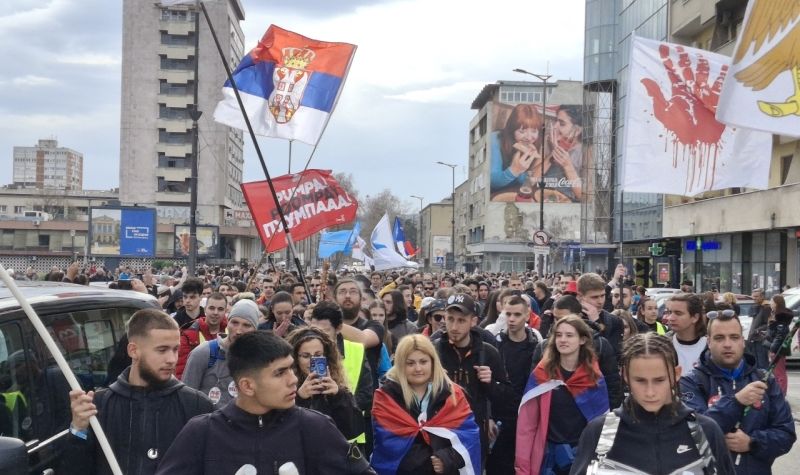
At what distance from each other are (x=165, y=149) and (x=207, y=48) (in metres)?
10.3

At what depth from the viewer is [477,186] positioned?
101375mm

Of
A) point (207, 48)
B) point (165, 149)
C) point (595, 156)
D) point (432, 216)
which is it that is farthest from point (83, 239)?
point (432, 216)

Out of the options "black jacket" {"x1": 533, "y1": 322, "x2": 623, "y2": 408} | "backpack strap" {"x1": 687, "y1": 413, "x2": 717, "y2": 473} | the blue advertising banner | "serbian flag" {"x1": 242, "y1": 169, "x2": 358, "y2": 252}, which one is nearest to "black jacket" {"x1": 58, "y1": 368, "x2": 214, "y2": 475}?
"backpack strap" {"x1": 687, "y1": 413, "x2": 717, "y2": 473}

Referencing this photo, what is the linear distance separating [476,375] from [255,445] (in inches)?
135

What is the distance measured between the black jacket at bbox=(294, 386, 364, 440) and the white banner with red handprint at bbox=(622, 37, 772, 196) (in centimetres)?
514

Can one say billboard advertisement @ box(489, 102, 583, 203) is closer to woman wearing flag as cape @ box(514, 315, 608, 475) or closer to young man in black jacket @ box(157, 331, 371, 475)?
woman wearing flag as cape @ box(514, 315, 608, 475)

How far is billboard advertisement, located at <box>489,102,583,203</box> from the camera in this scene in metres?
88.3

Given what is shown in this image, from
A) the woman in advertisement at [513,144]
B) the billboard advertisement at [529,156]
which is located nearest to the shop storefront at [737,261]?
the billboard advertisement at [529,156]

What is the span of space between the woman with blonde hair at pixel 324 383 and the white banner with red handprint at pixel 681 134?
4938 mm

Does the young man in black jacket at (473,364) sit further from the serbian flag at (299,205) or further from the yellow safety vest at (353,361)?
the serbian flag at (299,205)

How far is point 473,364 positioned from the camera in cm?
667

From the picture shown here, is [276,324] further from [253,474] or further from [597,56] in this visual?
[597,56]

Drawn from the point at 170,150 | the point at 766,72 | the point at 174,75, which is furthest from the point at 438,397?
the point at 174,75

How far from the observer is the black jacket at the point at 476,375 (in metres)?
6.55
